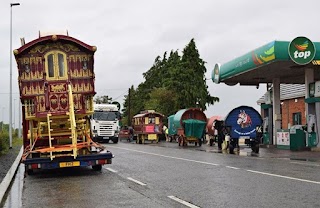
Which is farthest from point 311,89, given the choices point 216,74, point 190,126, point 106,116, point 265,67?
point 106,116

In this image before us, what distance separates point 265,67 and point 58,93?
667 inches

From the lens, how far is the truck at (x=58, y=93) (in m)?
14.9

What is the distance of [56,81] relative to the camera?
1534cm

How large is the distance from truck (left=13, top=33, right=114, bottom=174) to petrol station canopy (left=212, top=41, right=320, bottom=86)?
13.5 meters

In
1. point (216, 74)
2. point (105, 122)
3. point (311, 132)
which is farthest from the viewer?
point (105, 122)

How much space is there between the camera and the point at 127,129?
188 feet

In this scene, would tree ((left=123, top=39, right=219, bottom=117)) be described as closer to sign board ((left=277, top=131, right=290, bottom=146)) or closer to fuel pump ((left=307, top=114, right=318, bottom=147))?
sign board ((left=277, top=131, right=290, bottom=146))

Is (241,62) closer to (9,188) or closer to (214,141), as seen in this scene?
(214,141)

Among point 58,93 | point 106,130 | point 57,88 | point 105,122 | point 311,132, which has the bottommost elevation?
point 106,130

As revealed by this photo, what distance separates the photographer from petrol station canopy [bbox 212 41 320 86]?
25891 mm

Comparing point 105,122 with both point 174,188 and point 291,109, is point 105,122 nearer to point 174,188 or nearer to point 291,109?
point 291,109

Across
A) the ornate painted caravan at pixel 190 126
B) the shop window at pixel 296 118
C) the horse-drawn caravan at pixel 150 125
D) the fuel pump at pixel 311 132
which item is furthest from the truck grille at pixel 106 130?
the fuel pump at pixel 311 132

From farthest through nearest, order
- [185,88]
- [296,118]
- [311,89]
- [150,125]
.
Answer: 1. [185,88]
2. [296,118]
3. [150,125]
4. [311,89]

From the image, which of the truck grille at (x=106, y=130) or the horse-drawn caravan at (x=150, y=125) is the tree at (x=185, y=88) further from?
the truck grille at (x=106, y=130)
